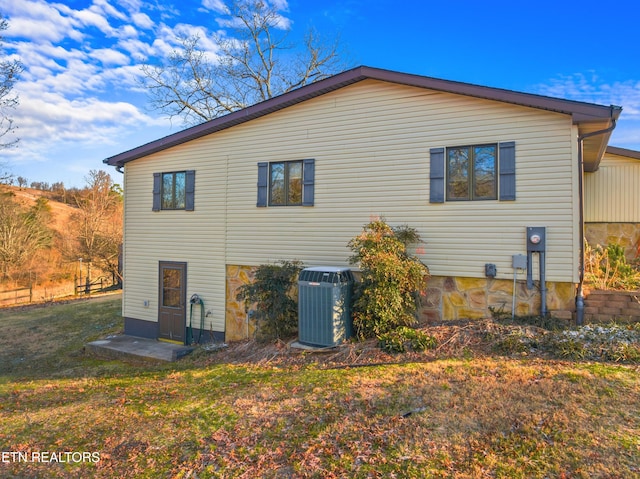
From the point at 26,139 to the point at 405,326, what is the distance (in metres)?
15.2

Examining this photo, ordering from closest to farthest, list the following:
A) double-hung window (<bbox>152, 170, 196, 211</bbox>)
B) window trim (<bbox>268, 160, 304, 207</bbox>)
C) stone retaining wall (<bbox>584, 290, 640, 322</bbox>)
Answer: stone retaining wall (<bbox>584, 290, 640, 322</bbox>)
window trim (<bbox>268, 160, 304, 207</bbox>)
double-hung window (<bbox>152, 170, 196, 211</bbox>)

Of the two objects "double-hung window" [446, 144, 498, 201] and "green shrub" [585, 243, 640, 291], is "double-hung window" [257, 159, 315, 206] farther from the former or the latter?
"green shrub" [585, 243, 640, 291]

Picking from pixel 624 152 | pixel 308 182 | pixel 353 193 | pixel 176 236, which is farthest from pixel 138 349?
pixel 624 152

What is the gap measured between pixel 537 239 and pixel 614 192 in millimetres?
5359

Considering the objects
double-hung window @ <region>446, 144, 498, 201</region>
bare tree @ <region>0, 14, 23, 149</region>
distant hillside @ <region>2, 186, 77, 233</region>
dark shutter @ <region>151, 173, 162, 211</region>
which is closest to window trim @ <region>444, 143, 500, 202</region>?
double-hung window @ <region>446, 144, 498, 201</region>

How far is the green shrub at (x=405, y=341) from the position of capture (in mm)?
5516

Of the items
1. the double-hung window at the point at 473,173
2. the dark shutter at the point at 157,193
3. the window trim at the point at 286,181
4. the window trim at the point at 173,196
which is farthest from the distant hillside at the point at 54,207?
the double-hung window at the point at 473,173

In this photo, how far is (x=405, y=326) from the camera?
6.12m

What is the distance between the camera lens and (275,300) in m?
7.09

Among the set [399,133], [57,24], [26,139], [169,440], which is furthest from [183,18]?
[169,440]

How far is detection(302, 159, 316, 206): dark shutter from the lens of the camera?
7.83 metres

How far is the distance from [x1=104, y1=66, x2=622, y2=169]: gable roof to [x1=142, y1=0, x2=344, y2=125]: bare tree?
9.44 meters

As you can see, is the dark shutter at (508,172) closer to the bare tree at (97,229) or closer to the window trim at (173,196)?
the window trim at (173,196)

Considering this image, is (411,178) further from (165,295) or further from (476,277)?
(165,295)
